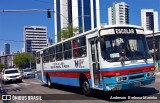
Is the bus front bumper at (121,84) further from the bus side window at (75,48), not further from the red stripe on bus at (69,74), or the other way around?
the bus side window at (75,48)

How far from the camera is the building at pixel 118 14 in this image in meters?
99.2

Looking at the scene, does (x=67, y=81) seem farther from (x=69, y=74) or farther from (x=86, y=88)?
(x=86, y=88)

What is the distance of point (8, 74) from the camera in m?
31.2

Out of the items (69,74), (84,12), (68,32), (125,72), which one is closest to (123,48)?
(125,72)

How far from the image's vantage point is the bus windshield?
1171 centimetres

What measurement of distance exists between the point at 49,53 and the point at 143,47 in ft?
30.1

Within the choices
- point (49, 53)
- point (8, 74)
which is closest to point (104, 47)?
point (49, 53)

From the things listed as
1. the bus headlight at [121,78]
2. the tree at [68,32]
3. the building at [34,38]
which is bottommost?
the bus headlight at [121,78]

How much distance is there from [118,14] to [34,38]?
63.9 meters

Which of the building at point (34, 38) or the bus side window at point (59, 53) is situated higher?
the building at point (34, 38)

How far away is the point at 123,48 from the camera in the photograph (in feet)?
39.0

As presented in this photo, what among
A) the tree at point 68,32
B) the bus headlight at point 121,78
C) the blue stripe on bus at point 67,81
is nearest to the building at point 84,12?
the tree at point 68,32

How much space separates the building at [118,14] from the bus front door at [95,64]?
83.4m

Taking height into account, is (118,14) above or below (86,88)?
above
